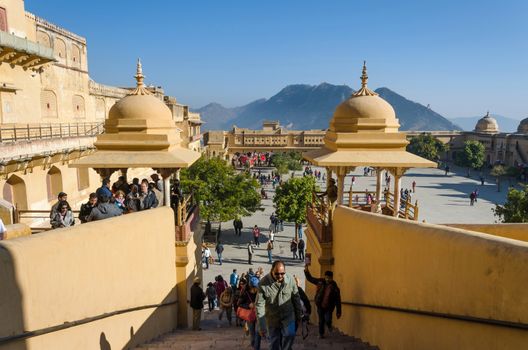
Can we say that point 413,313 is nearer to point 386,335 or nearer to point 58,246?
point 386,335

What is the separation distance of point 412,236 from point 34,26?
70.8 ft

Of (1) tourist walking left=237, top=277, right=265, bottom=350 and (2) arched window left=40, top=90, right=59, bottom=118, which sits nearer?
(1) tourist walking left=237, top=277, right=265, bottom=350

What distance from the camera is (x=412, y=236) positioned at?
4.58 meters

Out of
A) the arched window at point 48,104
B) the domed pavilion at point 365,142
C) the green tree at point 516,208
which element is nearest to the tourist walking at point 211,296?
the domed pavilion at point 365,142

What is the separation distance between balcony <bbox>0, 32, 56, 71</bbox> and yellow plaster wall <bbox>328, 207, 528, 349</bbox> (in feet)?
45.7

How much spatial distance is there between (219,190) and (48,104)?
996 cm

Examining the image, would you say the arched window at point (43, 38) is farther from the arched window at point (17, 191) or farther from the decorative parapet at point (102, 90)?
the arched window at point (17, 191)

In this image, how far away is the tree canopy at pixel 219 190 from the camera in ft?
75.4

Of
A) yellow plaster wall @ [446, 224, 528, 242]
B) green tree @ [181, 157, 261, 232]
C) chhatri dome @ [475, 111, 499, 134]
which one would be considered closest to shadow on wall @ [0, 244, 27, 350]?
yellow plaster wall @ [446, 224, 528, 242]

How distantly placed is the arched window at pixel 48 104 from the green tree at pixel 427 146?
46.1 metres

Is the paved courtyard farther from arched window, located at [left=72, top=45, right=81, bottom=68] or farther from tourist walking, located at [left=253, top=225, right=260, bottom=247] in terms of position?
arched window, located at [left=72, top=45, right=81, bottom=68]

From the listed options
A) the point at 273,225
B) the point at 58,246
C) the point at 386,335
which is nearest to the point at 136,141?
the point at 58,246

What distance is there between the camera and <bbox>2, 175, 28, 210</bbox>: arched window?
47.1 ft

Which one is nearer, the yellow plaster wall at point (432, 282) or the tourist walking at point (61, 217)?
the yellow plaster wall at point (432, 282)
